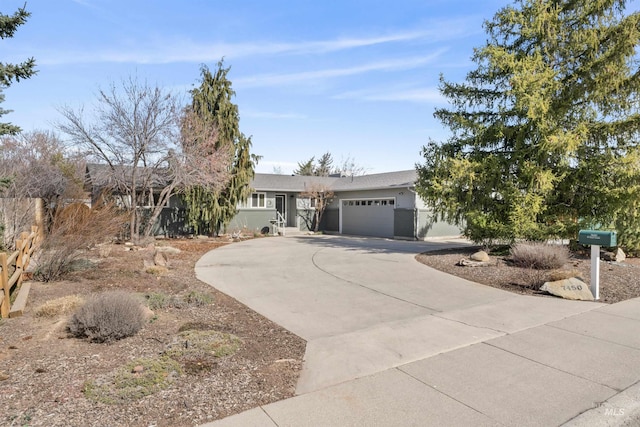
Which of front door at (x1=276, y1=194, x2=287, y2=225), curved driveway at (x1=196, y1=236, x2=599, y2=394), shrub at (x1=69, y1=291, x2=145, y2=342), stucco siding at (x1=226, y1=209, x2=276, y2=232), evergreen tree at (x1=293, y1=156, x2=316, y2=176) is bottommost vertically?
curved driveway at (x1=196, y1=236, x2=599, y2=394)

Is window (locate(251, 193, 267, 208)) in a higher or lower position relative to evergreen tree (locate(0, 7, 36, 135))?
lower

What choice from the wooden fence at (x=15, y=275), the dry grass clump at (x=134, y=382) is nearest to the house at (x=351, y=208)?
the wooden fence at (x=15, y=275)

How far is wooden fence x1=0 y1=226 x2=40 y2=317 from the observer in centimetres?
555

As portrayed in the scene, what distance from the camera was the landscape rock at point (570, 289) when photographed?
7.25 m

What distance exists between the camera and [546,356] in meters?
4.43

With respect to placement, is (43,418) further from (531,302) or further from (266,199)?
(266,199)

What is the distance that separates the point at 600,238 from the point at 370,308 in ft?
15.0

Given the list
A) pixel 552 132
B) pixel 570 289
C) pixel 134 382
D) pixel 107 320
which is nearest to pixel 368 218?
pixel 552 132

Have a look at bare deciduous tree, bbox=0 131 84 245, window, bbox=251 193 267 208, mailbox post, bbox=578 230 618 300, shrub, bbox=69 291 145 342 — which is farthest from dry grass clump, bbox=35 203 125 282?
window, bbox=251 193 267 208

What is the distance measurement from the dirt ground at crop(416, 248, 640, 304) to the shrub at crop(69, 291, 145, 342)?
7.25 m

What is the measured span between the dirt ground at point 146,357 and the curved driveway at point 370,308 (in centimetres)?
41

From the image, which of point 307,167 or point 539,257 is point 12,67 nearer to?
point 539,257

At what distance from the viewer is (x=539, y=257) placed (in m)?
9.70

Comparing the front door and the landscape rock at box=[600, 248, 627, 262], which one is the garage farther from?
the landscape rock at box=[600, 248, 627, 262]
